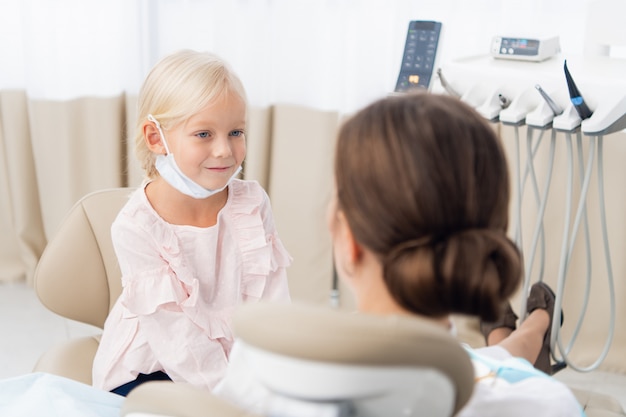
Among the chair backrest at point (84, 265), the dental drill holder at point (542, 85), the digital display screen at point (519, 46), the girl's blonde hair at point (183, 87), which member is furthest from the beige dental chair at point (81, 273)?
the digital display screen at point (519, 46)

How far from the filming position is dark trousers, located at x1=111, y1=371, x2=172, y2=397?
4.68ft

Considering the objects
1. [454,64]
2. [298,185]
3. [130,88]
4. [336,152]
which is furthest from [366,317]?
[130,88]

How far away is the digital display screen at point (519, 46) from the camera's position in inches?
72.4

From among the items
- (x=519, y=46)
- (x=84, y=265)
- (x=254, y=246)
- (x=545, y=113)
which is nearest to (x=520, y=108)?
(x=545, y=113)

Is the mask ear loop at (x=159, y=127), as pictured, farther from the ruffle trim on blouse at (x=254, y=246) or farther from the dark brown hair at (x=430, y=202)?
the dark brown hair at (x=430, y=202)

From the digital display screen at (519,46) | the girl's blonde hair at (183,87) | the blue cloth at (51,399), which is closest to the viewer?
the blue cloth at (51,399)

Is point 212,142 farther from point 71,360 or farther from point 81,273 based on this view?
point 71,360

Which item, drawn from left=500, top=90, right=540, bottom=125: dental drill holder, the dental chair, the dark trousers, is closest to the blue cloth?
the dark trousers

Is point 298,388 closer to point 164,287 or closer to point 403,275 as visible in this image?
point 403,275

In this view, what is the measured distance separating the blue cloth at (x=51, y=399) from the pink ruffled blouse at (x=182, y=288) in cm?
18

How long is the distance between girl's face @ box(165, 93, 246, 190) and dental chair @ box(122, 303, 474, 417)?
28.0 inches

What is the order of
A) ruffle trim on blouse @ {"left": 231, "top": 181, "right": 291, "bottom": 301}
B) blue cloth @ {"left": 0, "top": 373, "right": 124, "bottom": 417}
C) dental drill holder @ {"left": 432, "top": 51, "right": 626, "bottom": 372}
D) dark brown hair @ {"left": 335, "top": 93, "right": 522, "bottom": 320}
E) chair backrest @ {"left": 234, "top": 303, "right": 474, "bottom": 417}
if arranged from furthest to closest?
dental drill holder @ {"left": 432, "top": 51, "right": 626, "bottom": 372}
ruffle trim on blouse @ {"left": 231, "top": 181, "right": 291, "bottom": 301}
blue cloth @ {"left": 0, "top": 373, "right": 124, "bottom": 417}
dark brown hair @ {"left": 335, "top": 93, "right": 522, "bottom": 320}
chair backrest @ {"left": 234, "top": 303, "right": 474, "bottom": 417}

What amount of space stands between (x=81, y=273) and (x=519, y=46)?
3.64ft

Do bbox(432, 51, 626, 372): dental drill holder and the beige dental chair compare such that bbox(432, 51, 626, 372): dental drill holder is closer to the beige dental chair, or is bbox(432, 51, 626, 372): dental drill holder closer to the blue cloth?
the beige dental chair
